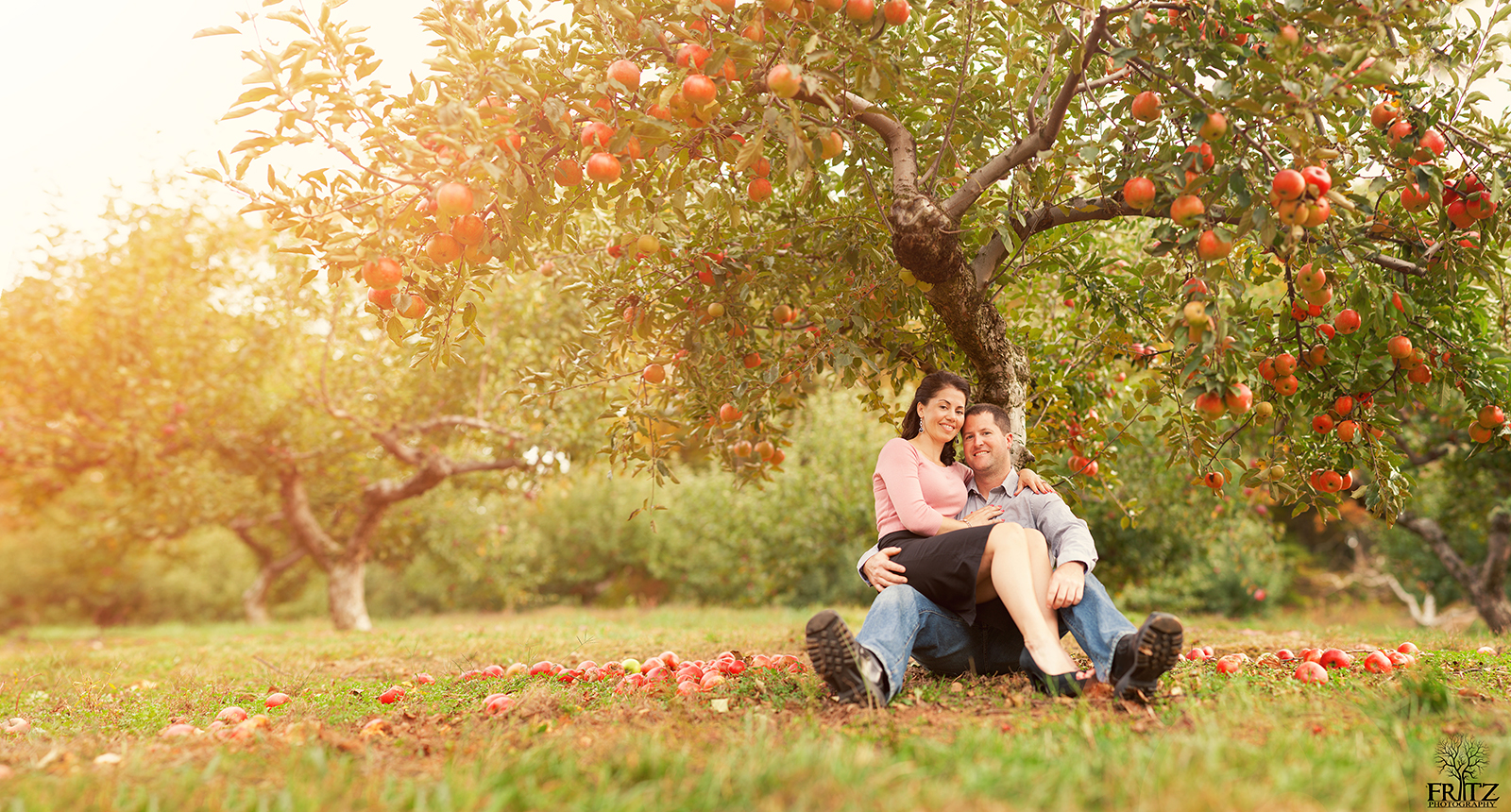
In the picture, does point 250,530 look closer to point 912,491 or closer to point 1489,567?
point 912,491

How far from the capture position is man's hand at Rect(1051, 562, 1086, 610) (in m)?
3.06

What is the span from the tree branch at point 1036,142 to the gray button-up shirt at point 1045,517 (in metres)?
1.32

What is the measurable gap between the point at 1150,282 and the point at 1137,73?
1.39m

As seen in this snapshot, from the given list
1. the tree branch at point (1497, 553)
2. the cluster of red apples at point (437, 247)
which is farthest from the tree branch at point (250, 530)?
the tree branch at point (1497, 553)

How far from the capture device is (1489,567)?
896cm

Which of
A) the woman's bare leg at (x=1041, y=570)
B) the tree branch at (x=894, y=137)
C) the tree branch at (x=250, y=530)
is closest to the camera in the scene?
the woman's bare leg at (x=1041, y=570)

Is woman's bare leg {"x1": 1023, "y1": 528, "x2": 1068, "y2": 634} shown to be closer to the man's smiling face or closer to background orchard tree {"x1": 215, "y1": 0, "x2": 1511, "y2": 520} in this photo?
the man's smiling face

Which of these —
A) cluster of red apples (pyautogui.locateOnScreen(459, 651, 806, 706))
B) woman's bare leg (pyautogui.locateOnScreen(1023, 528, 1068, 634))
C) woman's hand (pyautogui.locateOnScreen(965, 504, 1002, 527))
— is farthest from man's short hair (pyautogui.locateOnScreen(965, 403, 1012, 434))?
cluster of red apples (pyautogui.locateOnScreen(459, 651, 806, 706))

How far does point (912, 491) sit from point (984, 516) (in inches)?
13.3

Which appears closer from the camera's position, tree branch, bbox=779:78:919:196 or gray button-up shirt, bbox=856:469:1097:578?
gray button-up shirt, bbox=856:469:1097:578

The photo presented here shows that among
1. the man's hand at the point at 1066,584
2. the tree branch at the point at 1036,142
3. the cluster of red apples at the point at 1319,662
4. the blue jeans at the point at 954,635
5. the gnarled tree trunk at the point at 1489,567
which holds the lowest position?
the gnarled tree trunk at the point at 1489,567

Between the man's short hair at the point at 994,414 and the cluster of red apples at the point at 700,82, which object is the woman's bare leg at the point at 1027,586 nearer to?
the man's short hair at the point at 994,414

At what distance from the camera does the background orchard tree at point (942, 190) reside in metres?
2.78

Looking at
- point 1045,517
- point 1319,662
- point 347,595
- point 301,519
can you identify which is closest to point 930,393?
point 1045,517
